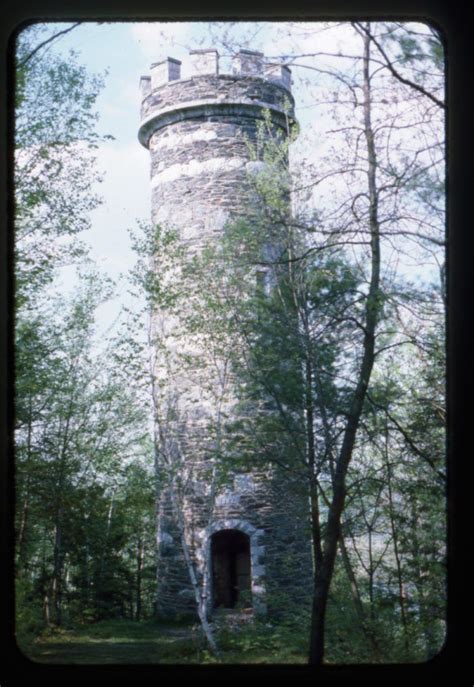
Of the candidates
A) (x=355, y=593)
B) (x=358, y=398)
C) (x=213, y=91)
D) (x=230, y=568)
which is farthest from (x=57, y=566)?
(x=213, y=91)

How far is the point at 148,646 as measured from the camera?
1621mm

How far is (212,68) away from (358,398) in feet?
2.84

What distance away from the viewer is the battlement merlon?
5.65ft

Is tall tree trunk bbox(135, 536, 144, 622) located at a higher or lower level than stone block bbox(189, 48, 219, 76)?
lower

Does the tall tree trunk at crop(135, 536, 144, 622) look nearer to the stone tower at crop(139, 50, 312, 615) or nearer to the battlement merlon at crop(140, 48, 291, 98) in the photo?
the stone tower at crop(139, 50, 312, 615)

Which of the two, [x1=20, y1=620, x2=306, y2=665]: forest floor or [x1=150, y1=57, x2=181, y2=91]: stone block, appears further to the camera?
[x1=150, y1=57, x2=181, y2=91]: stone block

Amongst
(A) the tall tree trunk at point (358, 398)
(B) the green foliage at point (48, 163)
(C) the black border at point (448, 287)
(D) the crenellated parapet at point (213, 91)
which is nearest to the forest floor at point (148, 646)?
(C) the black border at point (448, 287)

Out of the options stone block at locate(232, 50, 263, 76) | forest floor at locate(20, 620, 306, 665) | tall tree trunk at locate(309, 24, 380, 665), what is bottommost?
forest floor at locate(20, 620, 306, 665)

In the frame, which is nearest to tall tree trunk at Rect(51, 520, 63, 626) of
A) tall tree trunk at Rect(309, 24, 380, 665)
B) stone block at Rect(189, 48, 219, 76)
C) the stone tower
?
the stone tower

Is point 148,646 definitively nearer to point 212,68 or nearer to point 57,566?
point 57,566

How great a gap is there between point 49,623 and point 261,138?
1.24 metres

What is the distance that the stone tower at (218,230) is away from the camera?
1.72m

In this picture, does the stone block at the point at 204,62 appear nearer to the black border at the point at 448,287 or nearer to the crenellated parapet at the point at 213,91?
the crenellated parapet at the point at 213,91

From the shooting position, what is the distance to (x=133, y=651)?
62.3 inches
